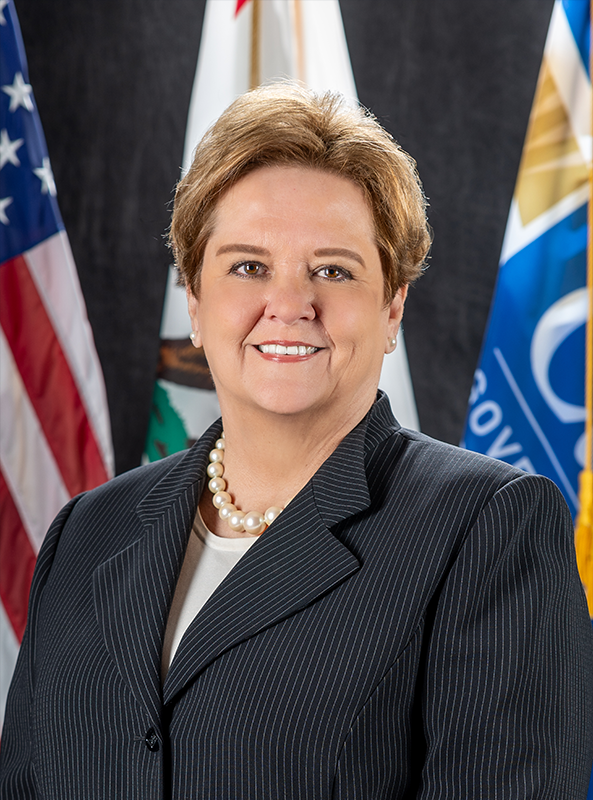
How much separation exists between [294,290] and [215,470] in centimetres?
36

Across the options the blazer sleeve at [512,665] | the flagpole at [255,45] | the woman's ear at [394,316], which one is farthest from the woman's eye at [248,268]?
the flagpole at [255,45]

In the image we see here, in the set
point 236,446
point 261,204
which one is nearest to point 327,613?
point 236,446

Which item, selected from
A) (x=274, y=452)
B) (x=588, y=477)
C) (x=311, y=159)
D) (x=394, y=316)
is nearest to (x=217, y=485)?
(x=274, y=452)

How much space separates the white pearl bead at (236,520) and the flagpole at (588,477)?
1.14m

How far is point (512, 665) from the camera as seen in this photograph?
966 millimetres

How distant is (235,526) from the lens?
4.28 feet

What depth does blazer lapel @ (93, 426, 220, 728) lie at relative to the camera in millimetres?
1148

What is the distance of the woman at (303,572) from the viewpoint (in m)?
1.00

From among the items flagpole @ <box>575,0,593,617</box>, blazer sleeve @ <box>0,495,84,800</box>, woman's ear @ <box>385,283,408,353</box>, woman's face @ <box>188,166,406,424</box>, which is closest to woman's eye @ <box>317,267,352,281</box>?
woman's face @ <box>188,166,406,424</box>

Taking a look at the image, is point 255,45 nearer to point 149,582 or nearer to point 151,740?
point 149,582

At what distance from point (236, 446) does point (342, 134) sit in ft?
1.57

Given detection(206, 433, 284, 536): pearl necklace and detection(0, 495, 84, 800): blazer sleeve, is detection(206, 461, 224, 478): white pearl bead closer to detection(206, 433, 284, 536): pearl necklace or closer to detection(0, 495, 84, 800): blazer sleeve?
detection(206, 433, 284, 536): pearl necklace

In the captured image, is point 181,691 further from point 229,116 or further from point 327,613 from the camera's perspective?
point 229,116

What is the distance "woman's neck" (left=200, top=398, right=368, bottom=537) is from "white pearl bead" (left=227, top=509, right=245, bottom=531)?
2 cm
